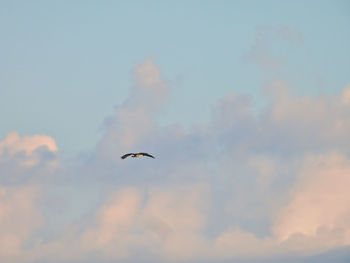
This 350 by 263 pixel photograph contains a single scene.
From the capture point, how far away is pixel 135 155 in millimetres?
61781

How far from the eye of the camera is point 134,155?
6256 centimetres

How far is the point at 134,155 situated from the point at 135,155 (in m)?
0.91
